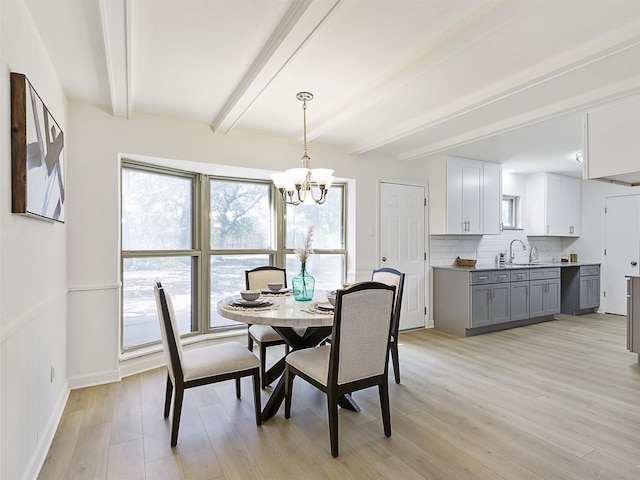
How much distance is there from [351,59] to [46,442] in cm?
297

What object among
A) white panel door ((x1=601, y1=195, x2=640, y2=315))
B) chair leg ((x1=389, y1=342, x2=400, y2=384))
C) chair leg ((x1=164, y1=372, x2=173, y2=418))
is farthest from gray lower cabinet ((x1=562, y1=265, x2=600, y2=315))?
chair leg ((x1=164, y1=372, x2=173, y2=418))

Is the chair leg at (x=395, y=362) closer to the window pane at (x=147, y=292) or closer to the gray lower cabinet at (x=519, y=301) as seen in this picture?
the window pane at (x=147, y=292)

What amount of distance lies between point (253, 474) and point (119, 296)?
213 cm

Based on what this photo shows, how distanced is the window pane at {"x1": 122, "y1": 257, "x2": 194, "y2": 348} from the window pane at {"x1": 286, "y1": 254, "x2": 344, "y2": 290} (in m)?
1.25

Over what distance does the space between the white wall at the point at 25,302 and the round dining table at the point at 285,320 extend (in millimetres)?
1032

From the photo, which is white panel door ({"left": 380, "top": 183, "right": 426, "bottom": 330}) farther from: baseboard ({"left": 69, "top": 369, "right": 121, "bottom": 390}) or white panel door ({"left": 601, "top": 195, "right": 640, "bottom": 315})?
white panel door ({"left": 601, "top": 195, "right": 640, "bottom": 315})

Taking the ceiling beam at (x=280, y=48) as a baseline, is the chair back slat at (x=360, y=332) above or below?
below

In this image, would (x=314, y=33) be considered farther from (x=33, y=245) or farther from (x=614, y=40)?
(x=33, y=245)

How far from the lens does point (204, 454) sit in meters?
2.12

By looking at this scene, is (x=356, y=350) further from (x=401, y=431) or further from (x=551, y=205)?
(x=551, y=205)

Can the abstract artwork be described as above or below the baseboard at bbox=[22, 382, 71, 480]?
above

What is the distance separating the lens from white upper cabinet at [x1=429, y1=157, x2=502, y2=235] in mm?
5000

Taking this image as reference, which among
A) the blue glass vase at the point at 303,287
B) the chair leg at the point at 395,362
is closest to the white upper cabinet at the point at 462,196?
the chair leg at the point at 395,362

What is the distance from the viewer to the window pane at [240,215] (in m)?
4.23
